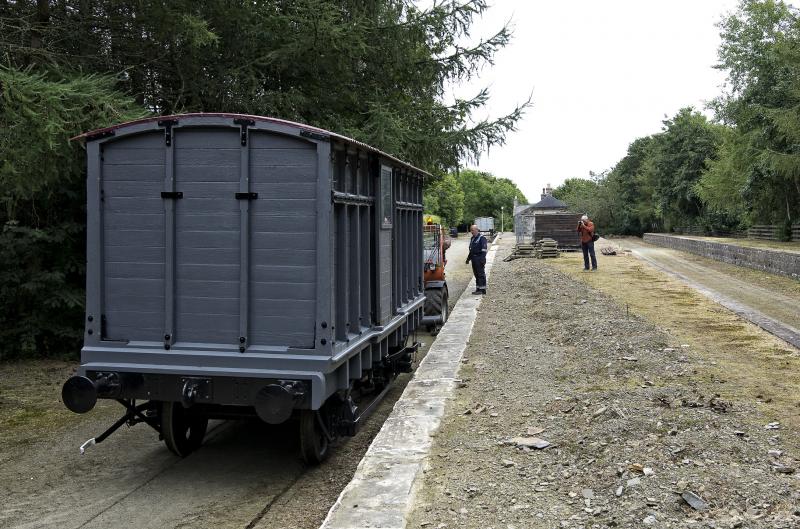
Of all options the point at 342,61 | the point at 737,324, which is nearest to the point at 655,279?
the point at 737,324

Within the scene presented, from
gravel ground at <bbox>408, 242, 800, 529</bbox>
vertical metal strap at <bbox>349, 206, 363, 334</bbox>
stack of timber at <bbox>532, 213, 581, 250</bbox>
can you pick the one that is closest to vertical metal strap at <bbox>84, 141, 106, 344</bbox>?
vertical metal strap at <bbox>349, 206, 363, 334</bbox>

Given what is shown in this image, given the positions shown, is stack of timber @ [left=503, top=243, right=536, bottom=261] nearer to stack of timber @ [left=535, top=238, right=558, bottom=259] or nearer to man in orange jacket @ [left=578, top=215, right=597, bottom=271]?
stack of timber @ [left=535, top=238, right=558, bottom=259]

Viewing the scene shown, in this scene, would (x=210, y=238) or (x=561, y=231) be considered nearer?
(x=210, y=238)

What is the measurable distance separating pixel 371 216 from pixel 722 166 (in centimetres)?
4174

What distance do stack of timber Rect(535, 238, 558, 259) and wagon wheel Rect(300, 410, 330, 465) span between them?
2770cm

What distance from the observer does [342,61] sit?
498 inches

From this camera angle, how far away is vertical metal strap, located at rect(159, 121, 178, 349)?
6.20 m

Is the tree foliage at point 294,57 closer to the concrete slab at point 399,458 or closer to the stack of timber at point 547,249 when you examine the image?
the concrete slab at point 399,458

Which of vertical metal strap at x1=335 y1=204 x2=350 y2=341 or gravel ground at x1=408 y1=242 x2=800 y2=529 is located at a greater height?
vertical metal strap at x1=335 y1=204 x2=350 y2=341

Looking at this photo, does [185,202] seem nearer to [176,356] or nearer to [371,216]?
[176,356]

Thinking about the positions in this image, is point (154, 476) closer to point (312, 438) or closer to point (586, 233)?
point (312, 438)

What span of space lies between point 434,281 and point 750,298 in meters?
8.03

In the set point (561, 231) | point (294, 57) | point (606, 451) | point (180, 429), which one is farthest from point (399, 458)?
point (561, 231)

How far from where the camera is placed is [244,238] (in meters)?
6.09
